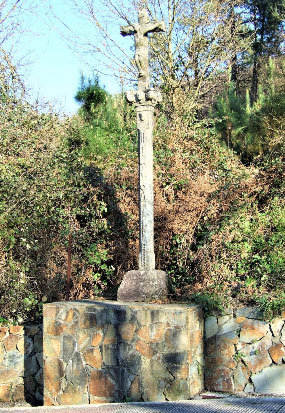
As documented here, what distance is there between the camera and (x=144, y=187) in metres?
6.19

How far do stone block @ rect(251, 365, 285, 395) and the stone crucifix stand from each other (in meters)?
1.40

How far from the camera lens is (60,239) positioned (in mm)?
7820

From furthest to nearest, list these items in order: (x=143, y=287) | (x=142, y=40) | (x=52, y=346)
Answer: (x=142, y=40), (x=143, y=287), (x=52, y=346)

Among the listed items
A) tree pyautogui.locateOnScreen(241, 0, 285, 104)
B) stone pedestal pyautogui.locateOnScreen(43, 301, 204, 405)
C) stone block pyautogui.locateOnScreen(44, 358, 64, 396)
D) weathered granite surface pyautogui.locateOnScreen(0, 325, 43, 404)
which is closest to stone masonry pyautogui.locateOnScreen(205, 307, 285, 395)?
stone pedestal pyautogui.locateOnScreen(43, 301, 204, 405)

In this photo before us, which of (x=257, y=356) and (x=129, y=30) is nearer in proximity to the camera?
(x=257, y=356)

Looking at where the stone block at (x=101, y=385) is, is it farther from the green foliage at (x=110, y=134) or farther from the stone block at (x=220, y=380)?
the green foliage at (x=110, y=134)

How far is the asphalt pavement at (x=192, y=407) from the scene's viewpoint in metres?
4.04

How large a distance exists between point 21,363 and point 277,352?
10.7ft

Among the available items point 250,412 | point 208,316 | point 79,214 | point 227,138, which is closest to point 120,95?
point 227,138

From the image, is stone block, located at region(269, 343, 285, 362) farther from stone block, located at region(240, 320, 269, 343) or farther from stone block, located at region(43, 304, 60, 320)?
stone block, located at region(43, 304, 60, 320)

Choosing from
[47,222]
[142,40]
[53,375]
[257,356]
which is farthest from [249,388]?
[142,40]

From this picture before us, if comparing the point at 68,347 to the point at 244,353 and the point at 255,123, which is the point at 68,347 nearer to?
the point at 244,353

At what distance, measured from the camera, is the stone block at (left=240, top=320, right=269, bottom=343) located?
5715 millimetres

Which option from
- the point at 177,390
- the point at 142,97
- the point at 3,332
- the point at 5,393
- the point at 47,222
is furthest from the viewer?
the point at 47,222
